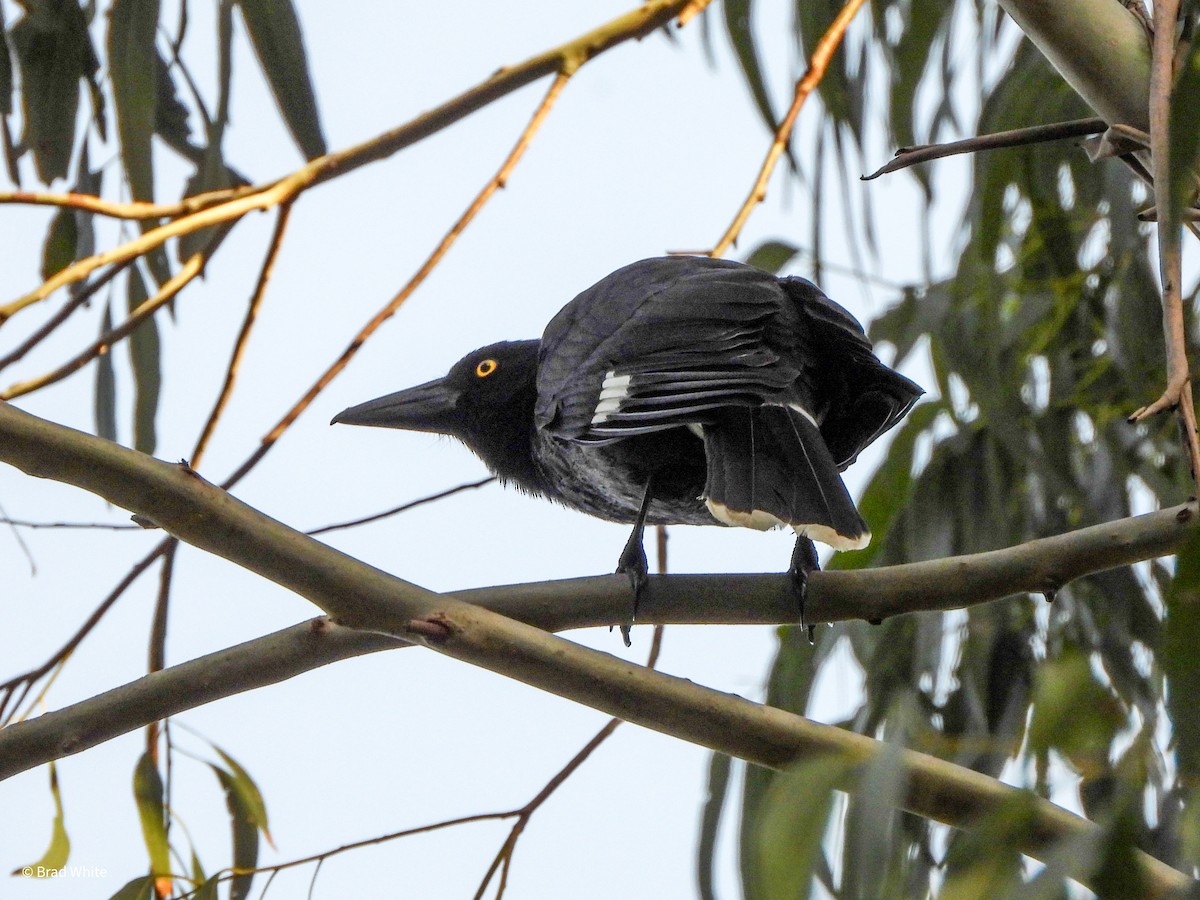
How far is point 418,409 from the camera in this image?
2678 mm

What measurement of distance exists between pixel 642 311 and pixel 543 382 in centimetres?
26

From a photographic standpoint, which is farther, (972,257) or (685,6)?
(972,257)

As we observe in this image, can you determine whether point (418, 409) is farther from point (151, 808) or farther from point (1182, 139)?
point (1182, 139)

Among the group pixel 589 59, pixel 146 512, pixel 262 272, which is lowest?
pixel 146 512

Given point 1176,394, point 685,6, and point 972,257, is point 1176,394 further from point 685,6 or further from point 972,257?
point 972,257

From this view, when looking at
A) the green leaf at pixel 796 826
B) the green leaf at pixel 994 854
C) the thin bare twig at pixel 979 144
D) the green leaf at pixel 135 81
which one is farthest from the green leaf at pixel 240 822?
the thin bare twig at pixel 979 144

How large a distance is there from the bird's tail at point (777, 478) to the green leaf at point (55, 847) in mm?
1033

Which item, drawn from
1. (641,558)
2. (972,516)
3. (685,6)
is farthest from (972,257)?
(641,558)

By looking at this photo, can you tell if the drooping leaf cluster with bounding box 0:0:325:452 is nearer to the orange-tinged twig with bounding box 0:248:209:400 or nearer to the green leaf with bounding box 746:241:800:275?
the orange-tinged twig with bounding box 0:248:209:400

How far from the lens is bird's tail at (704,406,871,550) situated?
1755 millimetres

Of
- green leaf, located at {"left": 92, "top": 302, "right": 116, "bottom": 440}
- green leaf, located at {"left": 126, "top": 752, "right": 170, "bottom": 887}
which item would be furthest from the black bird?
green leaf, located at {"left": 126, "top": 752, "right": 170, "bottom": 887}

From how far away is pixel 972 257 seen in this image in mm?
2826

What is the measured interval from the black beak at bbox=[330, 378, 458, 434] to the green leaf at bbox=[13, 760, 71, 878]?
0.86 meters

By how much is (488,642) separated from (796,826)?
0.37 m
